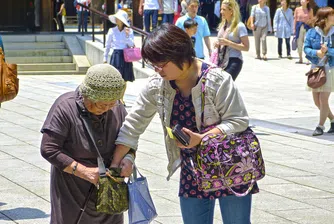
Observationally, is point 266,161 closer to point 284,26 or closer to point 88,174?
point 88,174

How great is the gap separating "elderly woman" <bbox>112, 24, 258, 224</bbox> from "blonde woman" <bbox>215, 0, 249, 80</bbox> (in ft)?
20.4

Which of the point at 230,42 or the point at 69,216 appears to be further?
the point at 230,42

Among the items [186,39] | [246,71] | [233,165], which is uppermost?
[186,39]

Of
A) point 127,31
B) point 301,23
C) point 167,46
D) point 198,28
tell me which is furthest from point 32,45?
point 167,46

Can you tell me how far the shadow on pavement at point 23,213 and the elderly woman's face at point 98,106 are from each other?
2.60m

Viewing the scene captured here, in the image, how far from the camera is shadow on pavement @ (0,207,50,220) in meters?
6.61

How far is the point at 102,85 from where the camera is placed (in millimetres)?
4062

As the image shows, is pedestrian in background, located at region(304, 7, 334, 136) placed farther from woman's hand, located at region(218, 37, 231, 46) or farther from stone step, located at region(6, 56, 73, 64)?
stone step, located at region(6, 56, 73, 64)

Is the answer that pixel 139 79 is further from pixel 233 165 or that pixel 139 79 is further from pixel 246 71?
pixel 233 165

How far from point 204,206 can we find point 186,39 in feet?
2.81

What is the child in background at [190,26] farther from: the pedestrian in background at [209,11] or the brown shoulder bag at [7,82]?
the pedestrian in background at [209,11]

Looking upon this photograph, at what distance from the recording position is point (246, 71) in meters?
20.3

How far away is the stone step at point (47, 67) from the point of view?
835 inches

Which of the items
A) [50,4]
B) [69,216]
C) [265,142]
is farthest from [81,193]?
[50,4]
